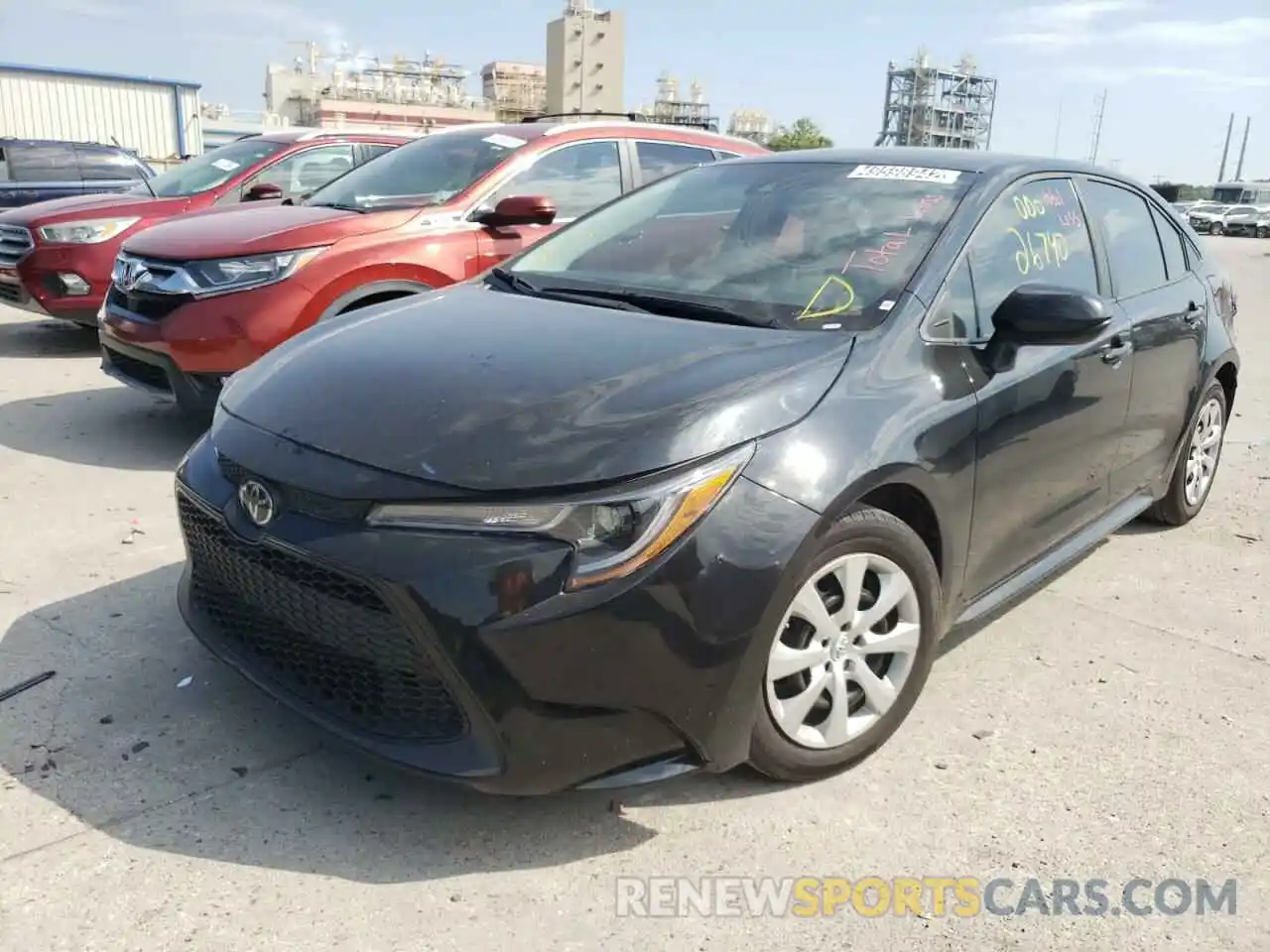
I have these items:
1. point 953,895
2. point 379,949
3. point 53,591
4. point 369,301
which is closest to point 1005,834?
point 953,895

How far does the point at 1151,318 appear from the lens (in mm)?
3859

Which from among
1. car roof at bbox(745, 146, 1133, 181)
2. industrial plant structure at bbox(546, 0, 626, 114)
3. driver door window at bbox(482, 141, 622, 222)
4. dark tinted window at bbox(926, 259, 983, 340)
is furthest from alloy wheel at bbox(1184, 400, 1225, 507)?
industrial plant structure at bbox(546, 0, 626, 114)

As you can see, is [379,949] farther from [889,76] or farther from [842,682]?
[889,76]

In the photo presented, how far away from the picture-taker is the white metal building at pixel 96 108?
1281 inches

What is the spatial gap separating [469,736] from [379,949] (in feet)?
1.41

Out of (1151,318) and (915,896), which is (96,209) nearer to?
(1151,318)

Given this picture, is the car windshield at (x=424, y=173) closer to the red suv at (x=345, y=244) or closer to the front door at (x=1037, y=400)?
the red suv at (x=345, y=244)

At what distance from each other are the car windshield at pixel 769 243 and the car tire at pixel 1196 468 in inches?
78.9

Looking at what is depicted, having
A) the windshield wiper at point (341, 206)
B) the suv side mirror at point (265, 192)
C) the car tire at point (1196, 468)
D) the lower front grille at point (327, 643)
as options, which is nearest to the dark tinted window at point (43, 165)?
the suv side mirror at point (265, 192)

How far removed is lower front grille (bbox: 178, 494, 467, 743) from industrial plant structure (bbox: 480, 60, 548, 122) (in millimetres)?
92414

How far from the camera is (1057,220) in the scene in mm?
3570

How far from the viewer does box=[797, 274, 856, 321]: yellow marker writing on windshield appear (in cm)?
289

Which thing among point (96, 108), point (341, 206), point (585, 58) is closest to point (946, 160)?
point (341, 206)

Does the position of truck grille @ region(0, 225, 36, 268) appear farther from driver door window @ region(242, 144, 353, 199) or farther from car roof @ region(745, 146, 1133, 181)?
car roof @ region(745, 146, 1133, 181)
